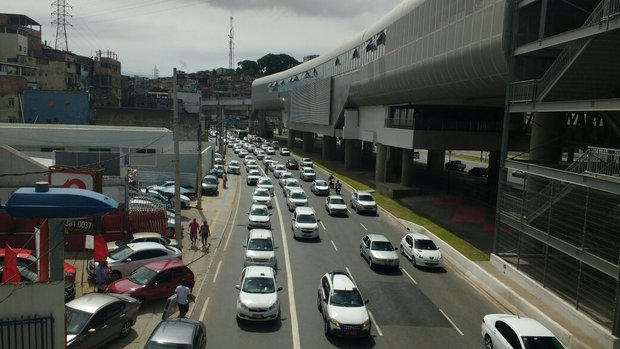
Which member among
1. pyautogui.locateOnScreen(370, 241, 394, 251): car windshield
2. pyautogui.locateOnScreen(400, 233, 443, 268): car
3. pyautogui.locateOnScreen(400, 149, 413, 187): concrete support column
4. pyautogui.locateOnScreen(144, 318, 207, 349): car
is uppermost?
pyautogui.locateOnScreen(400, 149, 413, 187): concrete support column

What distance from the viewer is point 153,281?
17.7 m

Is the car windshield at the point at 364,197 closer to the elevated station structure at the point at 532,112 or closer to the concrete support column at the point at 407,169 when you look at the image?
the elevated station structure at the point at 532,112

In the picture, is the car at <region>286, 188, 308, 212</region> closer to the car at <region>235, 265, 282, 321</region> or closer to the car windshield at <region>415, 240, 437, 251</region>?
the car windshield at <region>415, 240, 437, 251</region>

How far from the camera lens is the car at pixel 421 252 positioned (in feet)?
78.3

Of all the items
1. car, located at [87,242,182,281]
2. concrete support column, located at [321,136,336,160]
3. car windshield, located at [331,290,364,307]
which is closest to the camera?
car windshield, located at [331,290,364,307]

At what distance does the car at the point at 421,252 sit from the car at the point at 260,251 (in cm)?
707

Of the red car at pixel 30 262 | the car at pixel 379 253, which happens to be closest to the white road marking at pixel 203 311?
the red car at pixel 30 262

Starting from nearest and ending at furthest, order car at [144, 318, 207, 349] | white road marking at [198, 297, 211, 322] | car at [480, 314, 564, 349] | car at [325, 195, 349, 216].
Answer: car at [144, 318, 207, 349] < car at [480, 314, 564, 349] < white road marking at [198, 297, 211, 322] < car at [325, 195, 349, 216]

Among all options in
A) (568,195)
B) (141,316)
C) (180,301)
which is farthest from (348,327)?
(568,195)

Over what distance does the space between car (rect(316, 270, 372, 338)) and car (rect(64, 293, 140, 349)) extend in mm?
6133

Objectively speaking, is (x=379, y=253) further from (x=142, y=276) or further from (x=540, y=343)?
(x=142, y=276)

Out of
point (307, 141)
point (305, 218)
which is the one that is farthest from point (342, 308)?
point (307, 141)

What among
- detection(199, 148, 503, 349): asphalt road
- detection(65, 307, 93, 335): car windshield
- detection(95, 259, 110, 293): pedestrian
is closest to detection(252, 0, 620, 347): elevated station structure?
detection(199, 148, 503, 349): asphalt road

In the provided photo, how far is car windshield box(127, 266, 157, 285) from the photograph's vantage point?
17641 mm
